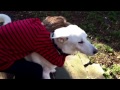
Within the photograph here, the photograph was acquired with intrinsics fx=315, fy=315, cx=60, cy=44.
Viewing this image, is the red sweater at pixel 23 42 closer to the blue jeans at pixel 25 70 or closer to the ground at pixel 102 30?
the blue jeans at pixel 25 70

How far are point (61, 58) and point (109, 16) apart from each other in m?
1.95

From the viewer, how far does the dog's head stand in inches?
121

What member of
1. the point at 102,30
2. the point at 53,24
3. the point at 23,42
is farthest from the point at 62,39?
the point at 102,30

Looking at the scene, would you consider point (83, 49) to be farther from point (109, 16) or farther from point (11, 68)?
point (109, 16)

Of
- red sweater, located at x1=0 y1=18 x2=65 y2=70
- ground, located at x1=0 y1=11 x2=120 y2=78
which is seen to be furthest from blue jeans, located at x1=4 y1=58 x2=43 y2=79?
ground, located at x1=0 y1=11 x2=120 y2=78

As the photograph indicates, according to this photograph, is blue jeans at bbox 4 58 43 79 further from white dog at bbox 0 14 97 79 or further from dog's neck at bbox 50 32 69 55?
dog's neck at bbox 50 32 69 55

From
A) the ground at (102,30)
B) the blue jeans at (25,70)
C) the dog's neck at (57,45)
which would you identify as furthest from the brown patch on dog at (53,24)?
the ground at (102,30)

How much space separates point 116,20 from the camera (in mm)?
4848

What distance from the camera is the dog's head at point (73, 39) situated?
306cm

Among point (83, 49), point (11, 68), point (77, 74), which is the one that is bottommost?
point (77, 74)

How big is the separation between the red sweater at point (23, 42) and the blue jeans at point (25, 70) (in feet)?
0.18
